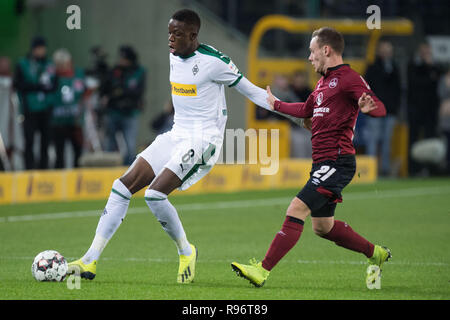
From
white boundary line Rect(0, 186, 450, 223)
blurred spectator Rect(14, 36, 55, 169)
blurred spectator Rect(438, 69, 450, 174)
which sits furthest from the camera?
blurred spectator Rect(438, 69, 450, 174)

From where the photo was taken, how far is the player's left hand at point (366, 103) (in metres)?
7.40

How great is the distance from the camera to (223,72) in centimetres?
840

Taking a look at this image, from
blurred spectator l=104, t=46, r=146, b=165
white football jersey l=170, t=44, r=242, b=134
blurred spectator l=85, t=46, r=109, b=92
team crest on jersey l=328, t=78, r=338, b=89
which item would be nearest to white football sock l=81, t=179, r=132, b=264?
white football jersey l=170, t=44, r=242, b=134

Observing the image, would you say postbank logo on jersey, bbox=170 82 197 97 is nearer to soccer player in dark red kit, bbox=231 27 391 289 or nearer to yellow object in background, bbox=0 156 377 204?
soccer player in dark red kit, bbox=231 27 391 289

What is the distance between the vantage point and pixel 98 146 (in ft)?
67.4

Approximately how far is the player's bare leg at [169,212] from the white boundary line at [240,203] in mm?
5204

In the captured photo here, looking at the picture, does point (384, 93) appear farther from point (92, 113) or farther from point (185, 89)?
point (185, 89)

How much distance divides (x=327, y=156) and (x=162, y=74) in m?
15.8

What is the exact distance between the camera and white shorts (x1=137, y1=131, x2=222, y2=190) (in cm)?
827

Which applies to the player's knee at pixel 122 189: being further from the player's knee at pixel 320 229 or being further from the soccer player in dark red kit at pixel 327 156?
the player's knee at pixel 320 229

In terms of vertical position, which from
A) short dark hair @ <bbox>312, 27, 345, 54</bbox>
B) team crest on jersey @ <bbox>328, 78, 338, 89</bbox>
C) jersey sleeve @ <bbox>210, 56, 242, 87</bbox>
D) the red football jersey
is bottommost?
the red football jersey

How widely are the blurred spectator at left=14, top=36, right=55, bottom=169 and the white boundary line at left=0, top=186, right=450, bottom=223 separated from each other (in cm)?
251
